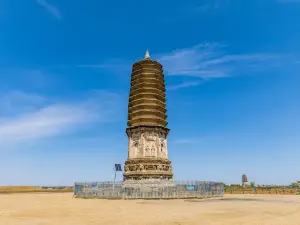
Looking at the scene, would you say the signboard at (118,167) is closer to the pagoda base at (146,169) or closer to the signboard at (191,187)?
the pagoda base at (146,169)

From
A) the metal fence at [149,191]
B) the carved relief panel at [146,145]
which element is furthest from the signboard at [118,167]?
the carved relief panel at [146,145]

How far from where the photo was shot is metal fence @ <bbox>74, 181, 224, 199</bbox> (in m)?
28.4

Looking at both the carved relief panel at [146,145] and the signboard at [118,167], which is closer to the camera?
the signboard at [118,167]

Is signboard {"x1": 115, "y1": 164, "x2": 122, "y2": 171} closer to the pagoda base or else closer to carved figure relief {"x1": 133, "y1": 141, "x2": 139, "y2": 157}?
the pagoda base

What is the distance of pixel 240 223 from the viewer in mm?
13055

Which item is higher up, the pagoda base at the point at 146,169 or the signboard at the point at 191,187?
the pagoda base at the point at 146,169

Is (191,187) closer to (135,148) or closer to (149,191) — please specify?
(149,191)

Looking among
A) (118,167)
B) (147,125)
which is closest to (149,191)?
(118,167)

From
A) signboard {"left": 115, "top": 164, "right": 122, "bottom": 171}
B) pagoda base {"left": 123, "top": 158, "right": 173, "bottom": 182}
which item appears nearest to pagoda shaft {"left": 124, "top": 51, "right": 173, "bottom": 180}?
pagoda base {"left": 123, "top": 158, "right": 173, "bottom": 182}

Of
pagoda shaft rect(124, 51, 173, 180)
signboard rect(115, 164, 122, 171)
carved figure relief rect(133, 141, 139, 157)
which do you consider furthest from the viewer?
carved figure relief rect(133, 141, 139, 157)

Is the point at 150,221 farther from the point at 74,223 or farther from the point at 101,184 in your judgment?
the point at 101,184

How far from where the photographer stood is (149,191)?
2841 cm

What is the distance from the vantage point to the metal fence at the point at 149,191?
28391mm

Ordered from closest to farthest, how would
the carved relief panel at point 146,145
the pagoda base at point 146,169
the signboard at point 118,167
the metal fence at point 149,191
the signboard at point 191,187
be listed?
1. the metal fence at point 149,191
2. the signboard at point 191,187
3. the signboard at point 118,167
4. the pagoda base at point 146,169
5. the carved relief panel at point 146,145
